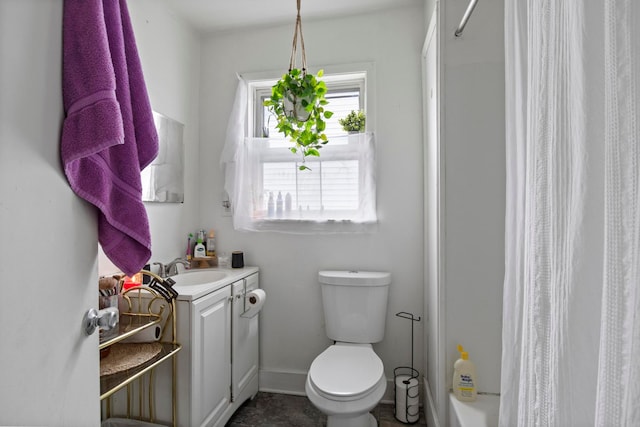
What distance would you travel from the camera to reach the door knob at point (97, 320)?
733mm

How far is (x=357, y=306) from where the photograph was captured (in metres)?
1.97

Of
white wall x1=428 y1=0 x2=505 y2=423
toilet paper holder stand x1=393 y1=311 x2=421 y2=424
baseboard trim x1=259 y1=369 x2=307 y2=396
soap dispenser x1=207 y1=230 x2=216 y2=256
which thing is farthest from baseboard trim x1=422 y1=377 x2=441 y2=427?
soap dispenser x1=207 y1=230 x2=216 y2=256

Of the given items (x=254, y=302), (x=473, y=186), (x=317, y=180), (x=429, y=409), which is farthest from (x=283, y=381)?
(x=473, y=186)

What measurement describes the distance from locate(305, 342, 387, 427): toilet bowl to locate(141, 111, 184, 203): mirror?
128cm

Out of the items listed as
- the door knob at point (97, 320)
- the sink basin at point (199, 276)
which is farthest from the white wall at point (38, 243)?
the sink basin at point (199, 276)

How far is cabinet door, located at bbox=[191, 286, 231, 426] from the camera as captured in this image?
150cm

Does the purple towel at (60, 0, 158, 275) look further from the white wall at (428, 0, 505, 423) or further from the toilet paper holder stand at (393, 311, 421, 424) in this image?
the toilet paper holder stand at (393, 311, 421, 424)

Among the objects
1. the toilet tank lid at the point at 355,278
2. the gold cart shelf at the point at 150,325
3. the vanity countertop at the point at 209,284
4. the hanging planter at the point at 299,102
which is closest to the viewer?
the gold cart shelf at the point at 150,325

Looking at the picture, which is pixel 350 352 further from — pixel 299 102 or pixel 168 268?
pixel 299 102

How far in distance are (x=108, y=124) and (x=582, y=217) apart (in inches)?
35.8

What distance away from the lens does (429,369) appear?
1.89 m

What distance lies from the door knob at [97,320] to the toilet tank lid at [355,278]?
1348 mm

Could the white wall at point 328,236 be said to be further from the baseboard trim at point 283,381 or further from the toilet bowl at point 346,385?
the toilet bowl at point 346,385

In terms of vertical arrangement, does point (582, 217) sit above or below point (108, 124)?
below
